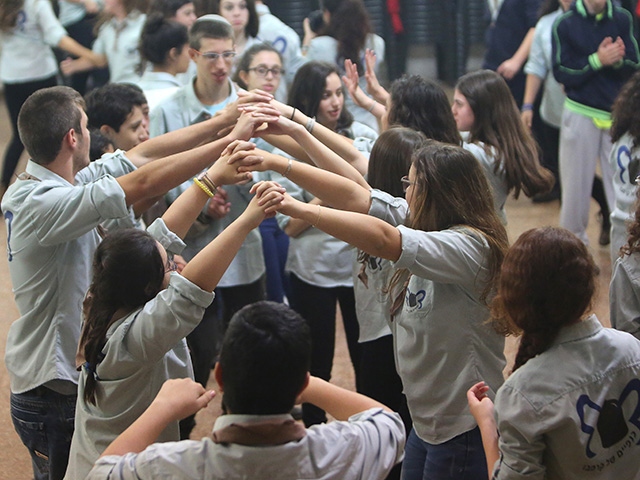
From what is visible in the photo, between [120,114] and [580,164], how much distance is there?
275 cm

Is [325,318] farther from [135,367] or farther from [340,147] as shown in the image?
[135,367]

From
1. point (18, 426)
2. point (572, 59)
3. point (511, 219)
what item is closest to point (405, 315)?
point (18, 426)

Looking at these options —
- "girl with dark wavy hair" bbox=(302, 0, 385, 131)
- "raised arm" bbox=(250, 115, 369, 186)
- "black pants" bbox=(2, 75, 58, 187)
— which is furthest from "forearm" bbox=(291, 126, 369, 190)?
"black pants" bbox=(2, 75, 58, 187)

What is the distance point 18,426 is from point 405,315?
1176 millimetres

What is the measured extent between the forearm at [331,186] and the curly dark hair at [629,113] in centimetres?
126

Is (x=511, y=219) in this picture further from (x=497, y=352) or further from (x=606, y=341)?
(x=606, y=341)

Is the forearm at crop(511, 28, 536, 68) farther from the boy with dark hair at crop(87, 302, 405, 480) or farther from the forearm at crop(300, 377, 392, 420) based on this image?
the boy with dark hair at crop(87, 302, 405, 480)

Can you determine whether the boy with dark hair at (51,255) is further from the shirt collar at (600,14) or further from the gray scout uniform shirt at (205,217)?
the shirt collar at (600,14)

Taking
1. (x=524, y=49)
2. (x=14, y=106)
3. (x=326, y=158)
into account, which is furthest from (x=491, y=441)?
(x=14, y=106)

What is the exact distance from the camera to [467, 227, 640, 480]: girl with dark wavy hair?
5.44 ft

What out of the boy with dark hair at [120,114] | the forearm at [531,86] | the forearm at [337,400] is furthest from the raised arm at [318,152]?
the forearm at [531,86]

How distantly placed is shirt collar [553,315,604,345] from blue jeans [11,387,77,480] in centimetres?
140

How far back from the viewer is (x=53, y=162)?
8.02 ft

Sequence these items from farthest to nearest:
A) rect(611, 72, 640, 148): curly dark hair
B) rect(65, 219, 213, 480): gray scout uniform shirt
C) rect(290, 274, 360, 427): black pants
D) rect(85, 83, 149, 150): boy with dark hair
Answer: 1. rect(290, 274, 360, 427): black pants
2. rect(85, 83, 149, 150): boy with dark hair
3. rect(611, 72, 640, 148): curly dark hair
4. rect(65, 219, 213, 480): gray scout uniform shirt
